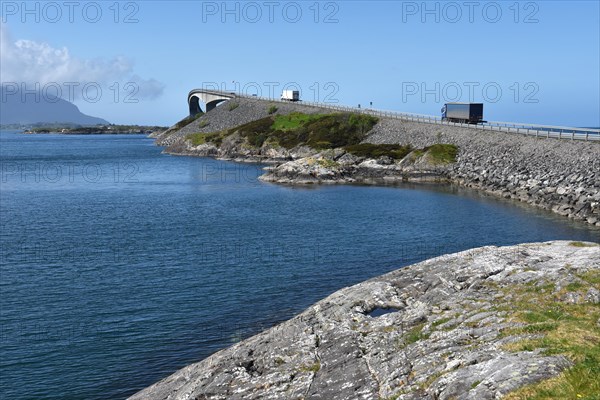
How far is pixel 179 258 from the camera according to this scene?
50750 millimetres

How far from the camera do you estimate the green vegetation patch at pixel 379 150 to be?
117 metres

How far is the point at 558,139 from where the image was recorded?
90125mm

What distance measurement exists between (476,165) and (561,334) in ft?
274

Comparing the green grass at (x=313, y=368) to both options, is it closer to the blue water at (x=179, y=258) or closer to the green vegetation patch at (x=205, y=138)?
the blue water at (x=179, y=258)

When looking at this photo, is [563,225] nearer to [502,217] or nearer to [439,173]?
[502,217]

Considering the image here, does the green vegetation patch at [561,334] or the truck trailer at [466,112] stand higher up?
the truck trailer at [466,112]

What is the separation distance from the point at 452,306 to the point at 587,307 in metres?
5.69

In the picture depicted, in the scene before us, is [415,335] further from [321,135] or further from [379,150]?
[321,135]

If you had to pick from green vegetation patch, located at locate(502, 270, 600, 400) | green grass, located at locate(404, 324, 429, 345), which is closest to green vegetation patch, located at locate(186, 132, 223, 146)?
green grass, located at locate(404, 324, 429, 345)

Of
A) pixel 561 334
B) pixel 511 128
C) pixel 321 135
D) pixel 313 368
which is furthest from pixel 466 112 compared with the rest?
pixel 561 334

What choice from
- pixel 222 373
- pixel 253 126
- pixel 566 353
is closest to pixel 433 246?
pixel 222 373

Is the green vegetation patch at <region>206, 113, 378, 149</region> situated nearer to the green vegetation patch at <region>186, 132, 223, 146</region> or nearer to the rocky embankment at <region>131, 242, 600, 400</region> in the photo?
the green vegetation patch at <region>186, 132, 223, 146</region>

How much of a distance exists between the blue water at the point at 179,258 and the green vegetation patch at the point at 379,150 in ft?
68.7

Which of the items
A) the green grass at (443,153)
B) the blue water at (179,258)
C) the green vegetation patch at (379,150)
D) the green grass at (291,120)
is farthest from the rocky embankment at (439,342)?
the green grass at (291,120)
